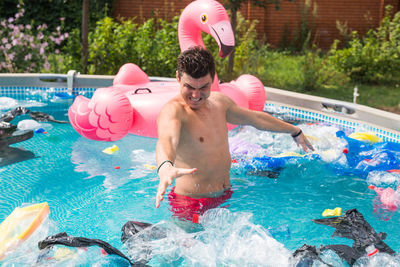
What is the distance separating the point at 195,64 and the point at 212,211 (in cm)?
101

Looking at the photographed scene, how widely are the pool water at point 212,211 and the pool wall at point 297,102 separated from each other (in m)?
0.48

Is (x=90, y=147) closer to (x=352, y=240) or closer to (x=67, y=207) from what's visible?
(x=67, y=207)

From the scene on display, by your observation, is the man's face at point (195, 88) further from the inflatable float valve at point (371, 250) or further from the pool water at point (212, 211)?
the inflatable float valve at point (371, 250)

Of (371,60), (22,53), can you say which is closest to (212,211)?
(22,53)

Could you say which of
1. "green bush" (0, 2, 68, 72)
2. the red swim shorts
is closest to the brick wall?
"green bush" (0, 2, 68, 72)

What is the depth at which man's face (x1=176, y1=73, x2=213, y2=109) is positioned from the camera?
2.81 m

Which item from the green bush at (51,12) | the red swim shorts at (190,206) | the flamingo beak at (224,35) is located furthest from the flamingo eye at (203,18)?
the green bush at (51,12)

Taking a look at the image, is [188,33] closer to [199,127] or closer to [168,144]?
[199,127]

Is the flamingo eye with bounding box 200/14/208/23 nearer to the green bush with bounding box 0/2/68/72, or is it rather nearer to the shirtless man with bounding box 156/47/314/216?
the shirtless man with bounding box 156/47/314/216

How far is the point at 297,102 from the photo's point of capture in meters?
6.31

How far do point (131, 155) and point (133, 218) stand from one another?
1462 millimetres

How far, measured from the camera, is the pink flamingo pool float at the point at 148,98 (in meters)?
4.39

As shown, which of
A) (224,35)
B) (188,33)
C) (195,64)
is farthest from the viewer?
(188,33)

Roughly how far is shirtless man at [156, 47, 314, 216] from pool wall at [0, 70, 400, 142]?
225 cm
